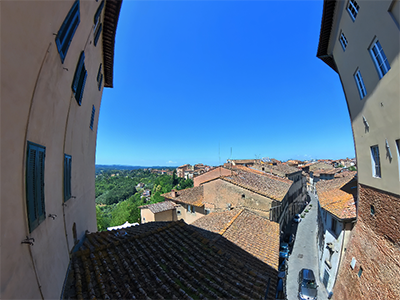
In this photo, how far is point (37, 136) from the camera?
10.8 ft

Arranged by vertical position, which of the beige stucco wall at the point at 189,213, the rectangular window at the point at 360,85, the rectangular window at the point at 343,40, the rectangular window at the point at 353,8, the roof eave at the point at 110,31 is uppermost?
the rectangular window at the point at 353,8

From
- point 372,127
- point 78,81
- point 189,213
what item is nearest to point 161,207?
point 189,213

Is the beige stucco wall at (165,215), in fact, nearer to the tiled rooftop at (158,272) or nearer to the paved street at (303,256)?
the paved street at (303,256)

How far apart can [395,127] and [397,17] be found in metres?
3.85

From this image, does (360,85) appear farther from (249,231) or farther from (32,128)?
(32,128)

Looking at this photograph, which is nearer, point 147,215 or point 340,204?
point 340,204

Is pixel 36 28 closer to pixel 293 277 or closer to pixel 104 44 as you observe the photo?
pixel 104 44

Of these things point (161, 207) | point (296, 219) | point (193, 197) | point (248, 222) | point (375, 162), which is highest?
point (375, 162)

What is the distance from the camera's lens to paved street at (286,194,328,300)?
15.8m

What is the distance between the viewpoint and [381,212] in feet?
28.8

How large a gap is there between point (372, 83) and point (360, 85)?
5.09 ft

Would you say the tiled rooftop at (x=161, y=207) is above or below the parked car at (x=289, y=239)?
above

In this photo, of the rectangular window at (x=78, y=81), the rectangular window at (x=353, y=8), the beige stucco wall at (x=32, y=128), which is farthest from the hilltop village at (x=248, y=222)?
the rectangular window at (x=353, y=8)

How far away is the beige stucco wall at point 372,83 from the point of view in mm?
7047
